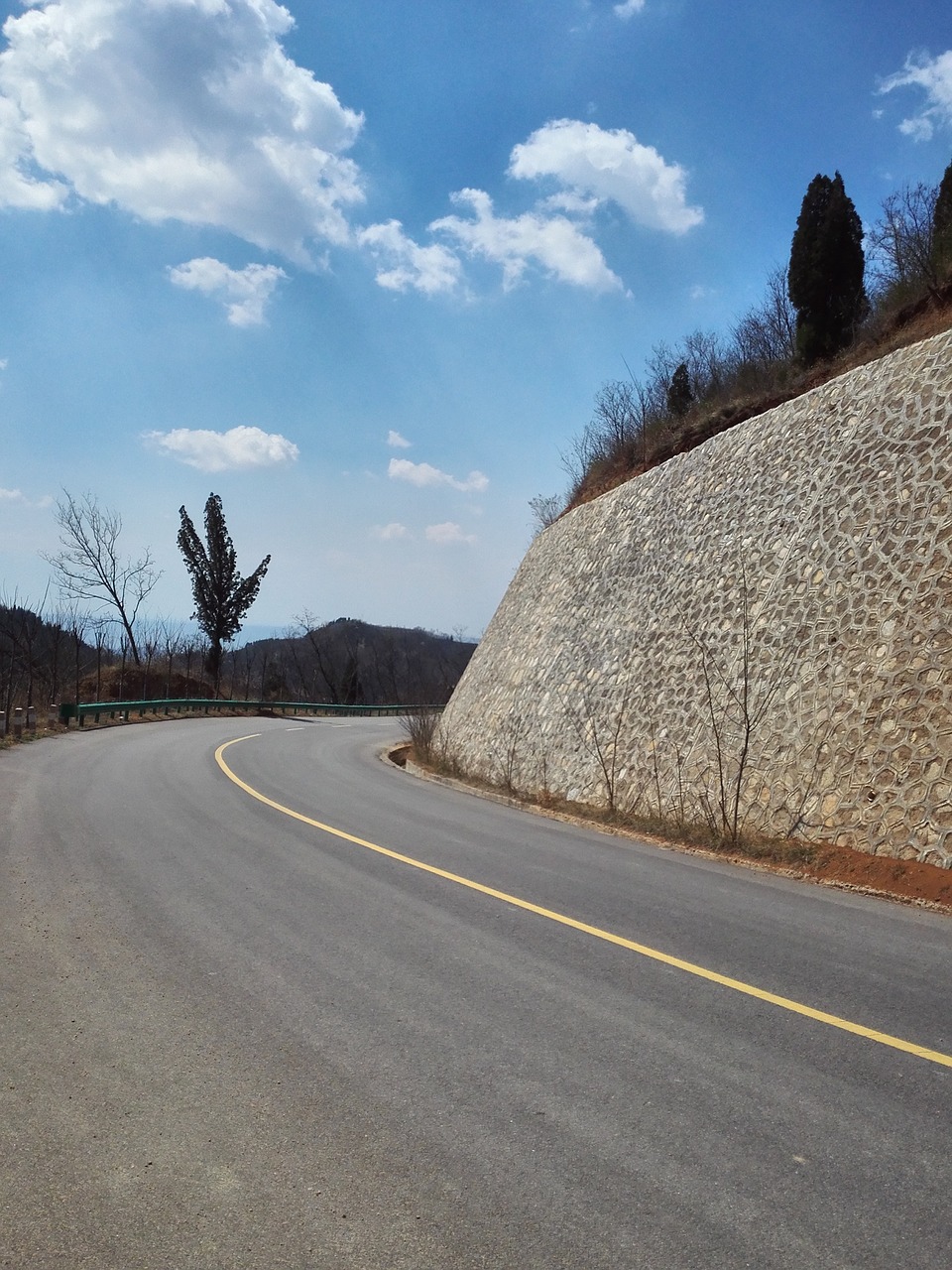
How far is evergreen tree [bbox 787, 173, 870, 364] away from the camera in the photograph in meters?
18.9

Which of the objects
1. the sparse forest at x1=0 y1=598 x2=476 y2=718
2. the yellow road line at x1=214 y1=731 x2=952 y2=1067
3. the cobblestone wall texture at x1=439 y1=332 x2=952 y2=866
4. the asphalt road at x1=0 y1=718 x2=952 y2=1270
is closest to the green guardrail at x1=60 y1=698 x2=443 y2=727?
the sparse forest at x1=0 y1=598 x2=476 y2=718

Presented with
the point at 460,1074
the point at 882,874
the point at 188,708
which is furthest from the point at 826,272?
the point at 188,708

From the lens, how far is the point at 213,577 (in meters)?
59.3

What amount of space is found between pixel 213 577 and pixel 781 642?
Result: 5204cm

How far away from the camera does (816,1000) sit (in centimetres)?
521

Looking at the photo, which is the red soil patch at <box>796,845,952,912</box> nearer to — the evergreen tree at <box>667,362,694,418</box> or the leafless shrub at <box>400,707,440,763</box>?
the leafless shrub at <box>400,707,440,763</box>

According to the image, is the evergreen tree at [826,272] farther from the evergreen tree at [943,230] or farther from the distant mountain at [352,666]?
the distant mountain at [352,666]

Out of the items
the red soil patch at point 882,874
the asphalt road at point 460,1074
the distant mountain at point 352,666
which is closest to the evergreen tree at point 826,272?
the red soil patch at point 882,874

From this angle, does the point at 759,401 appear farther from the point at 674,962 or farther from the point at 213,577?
the point at 213,577

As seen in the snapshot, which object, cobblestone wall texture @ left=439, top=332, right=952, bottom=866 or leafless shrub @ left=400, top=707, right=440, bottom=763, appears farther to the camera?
leafless shrub @ left=400, top=707, right=440, bottom=763

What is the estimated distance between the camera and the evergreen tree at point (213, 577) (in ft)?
194

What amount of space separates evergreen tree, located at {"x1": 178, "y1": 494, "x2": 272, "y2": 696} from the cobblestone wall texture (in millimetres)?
43407

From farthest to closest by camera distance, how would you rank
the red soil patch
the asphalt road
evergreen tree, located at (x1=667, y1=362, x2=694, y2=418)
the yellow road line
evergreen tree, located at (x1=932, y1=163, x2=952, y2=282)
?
evergreen tree, located at (x1=667, y1=362, x2=694, y2=418), evergreen tree, located at (x1=932, y1=163, x2=952, y2=282), the red soil patch, the yellow road line, the asphalt road

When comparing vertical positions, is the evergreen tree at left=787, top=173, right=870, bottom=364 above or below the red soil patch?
above
